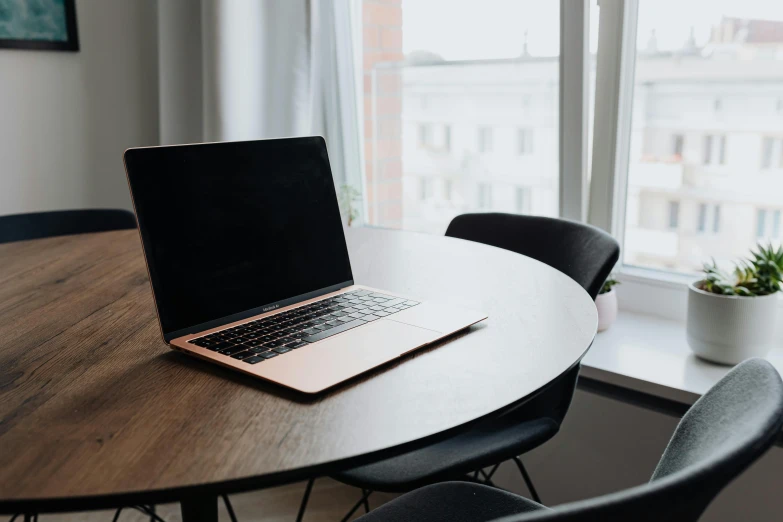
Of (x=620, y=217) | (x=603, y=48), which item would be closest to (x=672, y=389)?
(x=620, y=217)

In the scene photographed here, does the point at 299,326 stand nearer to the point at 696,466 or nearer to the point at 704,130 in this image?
the point at 696,466

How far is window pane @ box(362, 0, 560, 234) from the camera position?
2.29 meters

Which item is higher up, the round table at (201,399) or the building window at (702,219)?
the round table at (201,399)

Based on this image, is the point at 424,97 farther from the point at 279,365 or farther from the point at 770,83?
the point at 279,365

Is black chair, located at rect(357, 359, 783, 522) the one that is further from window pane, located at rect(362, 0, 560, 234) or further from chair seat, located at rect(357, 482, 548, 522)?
window pane, located at rect(362, 0, 560, 234)

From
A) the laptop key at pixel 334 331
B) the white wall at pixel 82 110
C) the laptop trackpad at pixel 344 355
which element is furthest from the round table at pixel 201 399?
the white wall at pixel 82 110

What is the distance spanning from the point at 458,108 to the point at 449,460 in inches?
60.9

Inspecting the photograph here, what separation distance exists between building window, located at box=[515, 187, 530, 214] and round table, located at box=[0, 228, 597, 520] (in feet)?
3.75

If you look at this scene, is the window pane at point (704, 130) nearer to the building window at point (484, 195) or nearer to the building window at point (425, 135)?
the building window at point (484, 195)

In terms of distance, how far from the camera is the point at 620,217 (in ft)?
7.29

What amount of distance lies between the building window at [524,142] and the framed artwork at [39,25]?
1797mm

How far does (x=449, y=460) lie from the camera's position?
1.26 m

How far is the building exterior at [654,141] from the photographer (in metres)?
1.93

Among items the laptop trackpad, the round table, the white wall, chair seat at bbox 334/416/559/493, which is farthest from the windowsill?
the white wall
